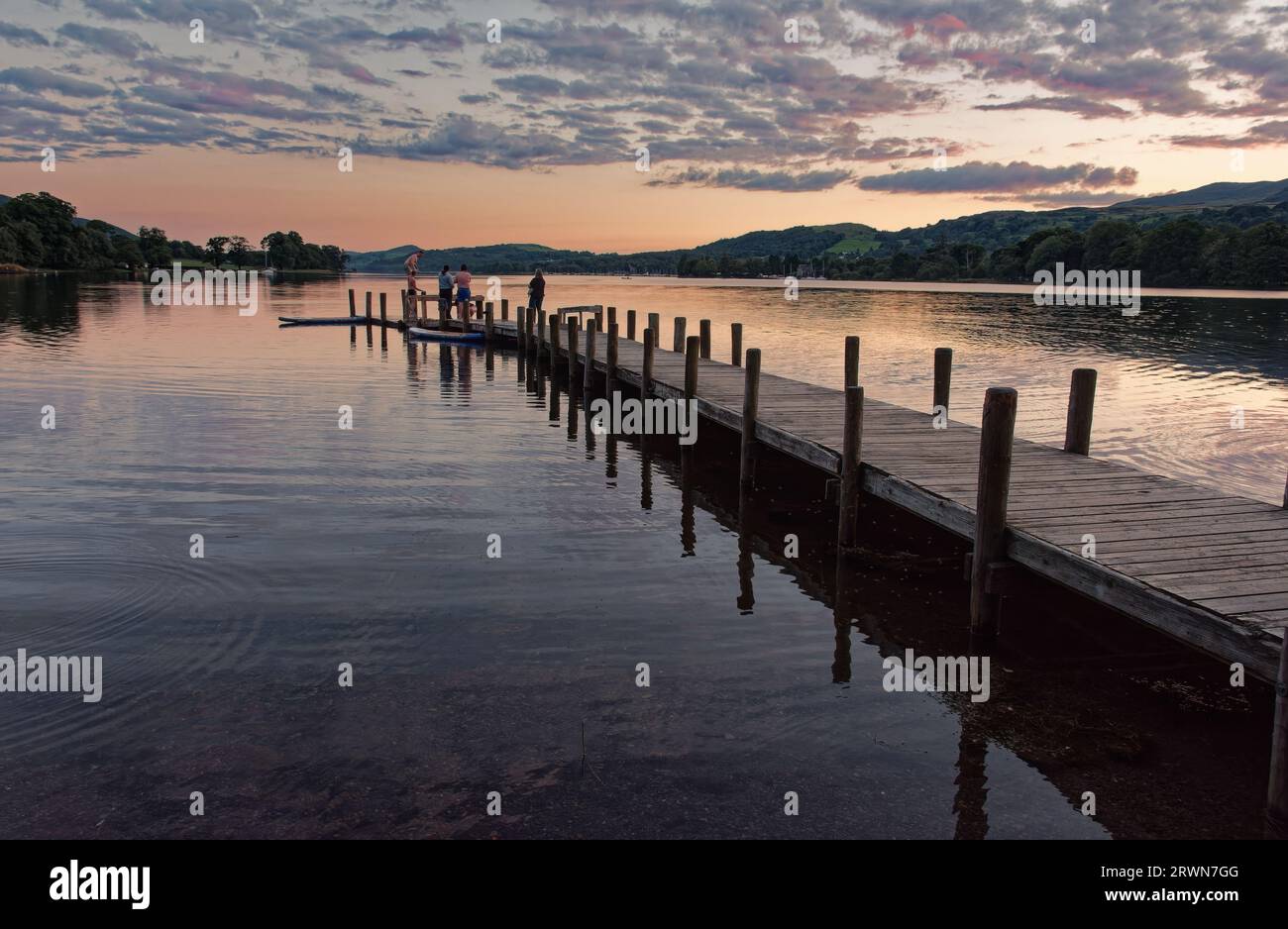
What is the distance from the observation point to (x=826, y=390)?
17906 millimetres

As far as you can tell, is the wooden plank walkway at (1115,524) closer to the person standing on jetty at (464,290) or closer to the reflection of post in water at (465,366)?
the reflection of post in water at (465,366)

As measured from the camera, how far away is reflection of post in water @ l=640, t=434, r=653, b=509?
14555 mm

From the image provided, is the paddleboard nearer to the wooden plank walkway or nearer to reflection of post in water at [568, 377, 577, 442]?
Answer: reflection of post in water at [568, 377, 577, 442]

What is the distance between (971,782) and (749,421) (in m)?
8.93

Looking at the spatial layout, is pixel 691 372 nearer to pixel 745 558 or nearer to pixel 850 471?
pixel 745 558

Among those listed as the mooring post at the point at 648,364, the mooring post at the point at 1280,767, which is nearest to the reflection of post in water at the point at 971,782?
the mooring post at the point at 1280,767

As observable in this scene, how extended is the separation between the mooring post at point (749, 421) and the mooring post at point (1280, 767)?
9.32 m

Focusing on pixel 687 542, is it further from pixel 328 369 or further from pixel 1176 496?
pixel 328 369

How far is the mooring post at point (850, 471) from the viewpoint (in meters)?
11.4

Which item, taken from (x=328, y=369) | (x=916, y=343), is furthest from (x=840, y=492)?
(x=916, y=343)

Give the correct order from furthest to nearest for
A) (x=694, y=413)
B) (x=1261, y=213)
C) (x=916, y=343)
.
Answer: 1. (x=1261, y=213)
2. (x=916, y=343)
3. (x=694, y=413)

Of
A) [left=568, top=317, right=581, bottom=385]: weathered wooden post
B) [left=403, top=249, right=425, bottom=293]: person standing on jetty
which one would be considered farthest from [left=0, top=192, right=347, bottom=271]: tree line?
[left=568, top=317, right=581, bottom=385]: weathered wooden post
